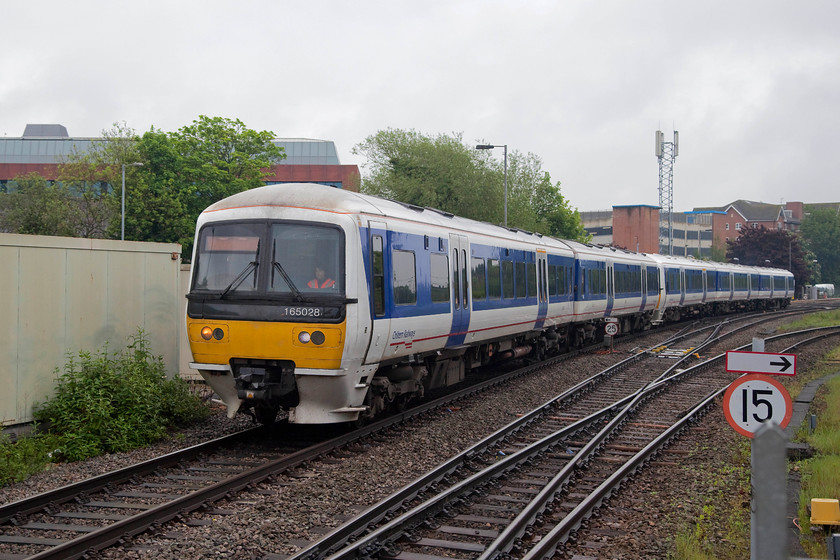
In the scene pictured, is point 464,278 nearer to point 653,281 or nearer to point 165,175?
point 653,281

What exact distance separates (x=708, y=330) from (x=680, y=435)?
74.9ft

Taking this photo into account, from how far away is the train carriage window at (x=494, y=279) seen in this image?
15.2 metres

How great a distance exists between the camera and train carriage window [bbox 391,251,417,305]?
36.1 feet

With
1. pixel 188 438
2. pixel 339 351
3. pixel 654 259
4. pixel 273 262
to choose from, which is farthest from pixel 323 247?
pixel 654 259

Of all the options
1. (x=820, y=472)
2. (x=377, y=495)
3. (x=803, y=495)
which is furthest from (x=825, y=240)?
(x=377, y=495)

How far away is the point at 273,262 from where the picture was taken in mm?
9766

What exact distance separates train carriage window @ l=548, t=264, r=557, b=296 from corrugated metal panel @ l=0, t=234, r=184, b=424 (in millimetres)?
9703

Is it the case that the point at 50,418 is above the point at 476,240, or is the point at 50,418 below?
below

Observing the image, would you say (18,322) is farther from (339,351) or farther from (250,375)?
(339,351)

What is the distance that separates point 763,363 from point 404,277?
550cm

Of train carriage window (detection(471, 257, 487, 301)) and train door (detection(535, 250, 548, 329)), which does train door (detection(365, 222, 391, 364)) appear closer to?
train carriage window (detection(471, 257, 487, 301))

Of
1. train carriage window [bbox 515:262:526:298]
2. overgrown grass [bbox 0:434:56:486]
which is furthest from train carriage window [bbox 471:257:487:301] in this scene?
overgrown grass [bbox 0:434:56:486]

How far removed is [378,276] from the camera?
1043cm

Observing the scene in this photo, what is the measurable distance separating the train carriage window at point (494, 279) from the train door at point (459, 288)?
3.91ft
